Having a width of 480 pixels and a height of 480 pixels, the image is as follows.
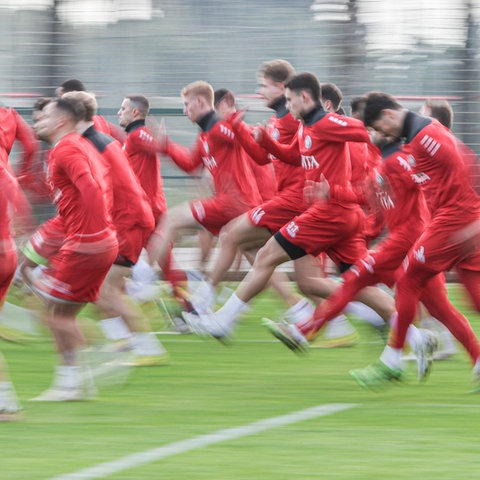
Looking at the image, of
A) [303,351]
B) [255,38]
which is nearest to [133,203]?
[303,351]

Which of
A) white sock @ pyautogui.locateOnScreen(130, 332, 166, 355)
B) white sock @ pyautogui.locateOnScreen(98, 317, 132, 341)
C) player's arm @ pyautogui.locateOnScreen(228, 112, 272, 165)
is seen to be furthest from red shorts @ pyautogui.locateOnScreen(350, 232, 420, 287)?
white sock @ pyautogui.locateOnScreen(98, 317, 132, 341)

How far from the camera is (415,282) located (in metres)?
9.08

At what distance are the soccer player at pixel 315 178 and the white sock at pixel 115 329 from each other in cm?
93

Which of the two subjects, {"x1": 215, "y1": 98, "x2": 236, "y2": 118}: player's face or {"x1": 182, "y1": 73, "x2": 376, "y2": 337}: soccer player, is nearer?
{"x1": 182, "y1": 73, "x2": 376, "y2": 337}: soccer player

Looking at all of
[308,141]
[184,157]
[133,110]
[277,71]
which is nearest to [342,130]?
[308,141]

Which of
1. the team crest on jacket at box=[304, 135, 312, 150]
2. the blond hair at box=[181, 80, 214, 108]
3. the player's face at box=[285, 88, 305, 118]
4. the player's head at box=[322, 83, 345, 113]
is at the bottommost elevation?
the player's head at box=[322, 83, 345, 113]

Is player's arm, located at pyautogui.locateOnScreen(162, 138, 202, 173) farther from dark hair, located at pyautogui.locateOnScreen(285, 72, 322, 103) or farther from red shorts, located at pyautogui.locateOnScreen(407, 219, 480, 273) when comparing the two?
red shorts, located at pyautogui.locateOnScreen(407, 219, 480, 273)

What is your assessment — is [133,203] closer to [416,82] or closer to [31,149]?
[31,149]

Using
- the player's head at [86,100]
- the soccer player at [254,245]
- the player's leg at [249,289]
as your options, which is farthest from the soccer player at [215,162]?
the player's head at [86,100]

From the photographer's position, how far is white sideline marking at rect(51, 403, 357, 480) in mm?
6828

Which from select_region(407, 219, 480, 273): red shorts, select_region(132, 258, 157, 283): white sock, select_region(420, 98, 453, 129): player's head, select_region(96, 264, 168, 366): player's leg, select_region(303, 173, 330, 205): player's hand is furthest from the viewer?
select_region(132, 258, 157, 283): white sock

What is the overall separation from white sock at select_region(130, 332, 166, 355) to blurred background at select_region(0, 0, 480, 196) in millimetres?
5983

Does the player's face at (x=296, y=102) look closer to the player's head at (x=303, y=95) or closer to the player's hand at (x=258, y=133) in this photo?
the player's head at (x=303, y=95)

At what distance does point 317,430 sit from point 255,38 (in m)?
9.16
